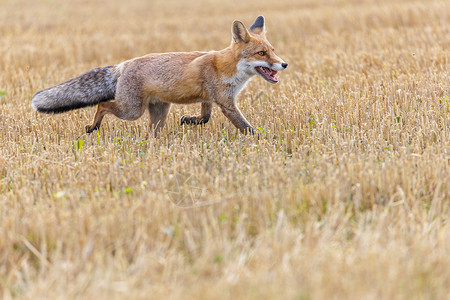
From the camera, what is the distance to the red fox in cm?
731

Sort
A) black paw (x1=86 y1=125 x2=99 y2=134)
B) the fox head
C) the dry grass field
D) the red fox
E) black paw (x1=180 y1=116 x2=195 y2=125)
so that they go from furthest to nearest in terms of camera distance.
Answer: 1. black paw (x1=180 y1=116 x2=195 y2=125)
2. black paw (x1=86 y1=125 x2=99 y2=134)
3. the red fox
4. the fox head
5. the dry grass field

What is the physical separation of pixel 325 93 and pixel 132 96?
10.1 feet

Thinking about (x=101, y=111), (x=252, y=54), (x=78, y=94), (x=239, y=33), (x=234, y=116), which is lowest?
(x=234, y=116)

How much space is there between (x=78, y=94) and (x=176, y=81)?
4.64ft

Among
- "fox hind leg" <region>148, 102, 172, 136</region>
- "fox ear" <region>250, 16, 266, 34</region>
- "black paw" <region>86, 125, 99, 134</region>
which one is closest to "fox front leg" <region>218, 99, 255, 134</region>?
"fox hind leg" <region>148, 102, 172, 136</region>

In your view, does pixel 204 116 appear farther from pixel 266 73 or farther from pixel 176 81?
pixel 266 73

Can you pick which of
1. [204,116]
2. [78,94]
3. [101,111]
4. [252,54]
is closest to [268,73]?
[252,54]

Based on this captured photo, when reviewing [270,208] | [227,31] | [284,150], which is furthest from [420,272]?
[227,31]

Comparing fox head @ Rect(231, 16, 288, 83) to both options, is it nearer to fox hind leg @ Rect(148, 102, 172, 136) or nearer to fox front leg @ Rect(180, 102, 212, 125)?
fox front leg @ Rect(180, 102, 212, 125)

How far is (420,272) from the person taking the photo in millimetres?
3732

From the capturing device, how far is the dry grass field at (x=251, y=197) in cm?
377

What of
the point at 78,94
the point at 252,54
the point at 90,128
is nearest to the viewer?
the point at 252,54

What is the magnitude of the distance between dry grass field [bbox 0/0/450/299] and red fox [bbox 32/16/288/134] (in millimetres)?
439

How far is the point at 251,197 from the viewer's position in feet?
16.5
